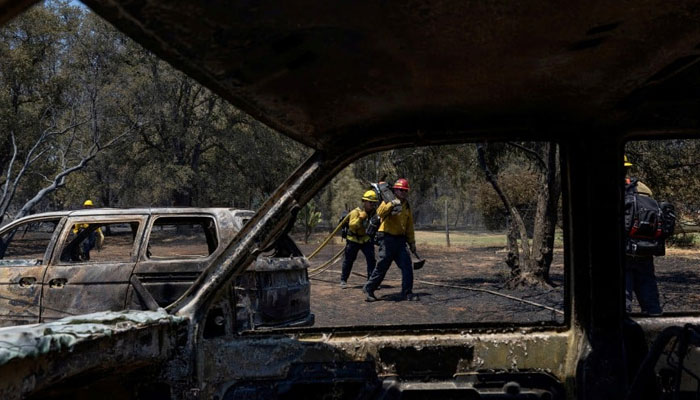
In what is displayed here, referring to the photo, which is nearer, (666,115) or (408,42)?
(408,42)

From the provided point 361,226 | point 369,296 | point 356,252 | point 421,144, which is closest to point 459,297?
point 369,296

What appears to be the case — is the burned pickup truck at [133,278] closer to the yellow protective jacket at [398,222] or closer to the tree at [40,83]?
the yellow protective jacket at [398,222]

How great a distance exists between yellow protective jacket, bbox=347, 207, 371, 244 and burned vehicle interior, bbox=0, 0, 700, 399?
8254 mm

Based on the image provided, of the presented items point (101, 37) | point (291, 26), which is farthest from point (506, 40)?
point (101, 37)

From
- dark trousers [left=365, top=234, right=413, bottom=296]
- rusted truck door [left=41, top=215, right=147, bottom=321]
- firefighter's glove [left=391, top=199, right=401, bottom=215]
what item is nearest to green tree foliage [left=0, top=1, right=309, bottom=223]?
dark trousers [left=365, top=234, right=413, bottom=296]

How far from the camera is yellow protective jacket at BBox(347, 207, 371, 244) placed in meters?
10.7

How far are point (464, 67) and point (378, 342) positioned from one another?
1159 mm

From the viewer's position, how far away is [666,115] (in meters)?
2.17

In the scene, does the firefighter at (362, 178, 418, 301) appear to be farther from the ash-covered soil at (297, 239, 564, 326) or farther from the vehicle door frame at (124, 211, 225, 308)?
the vehicle door frame at (124, 211, 225, 308)

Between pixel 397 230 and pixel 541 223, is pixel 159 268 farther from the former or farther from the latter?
pixel 541 223

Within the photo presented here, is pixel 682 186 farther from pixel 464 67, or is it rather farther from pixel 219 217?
pixel 464 67

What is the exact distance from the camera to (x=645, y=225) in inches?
214

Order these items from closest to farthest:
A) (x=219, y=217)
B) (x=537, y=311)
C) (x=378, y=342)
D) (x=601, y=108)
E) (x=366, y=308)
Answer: (x=601, y=108) < (x=378, y=342) < (x=219, y=217) < (x=537, y=311) < (x=366, y=308)

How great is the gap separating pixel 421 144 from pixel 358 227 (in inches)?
328
